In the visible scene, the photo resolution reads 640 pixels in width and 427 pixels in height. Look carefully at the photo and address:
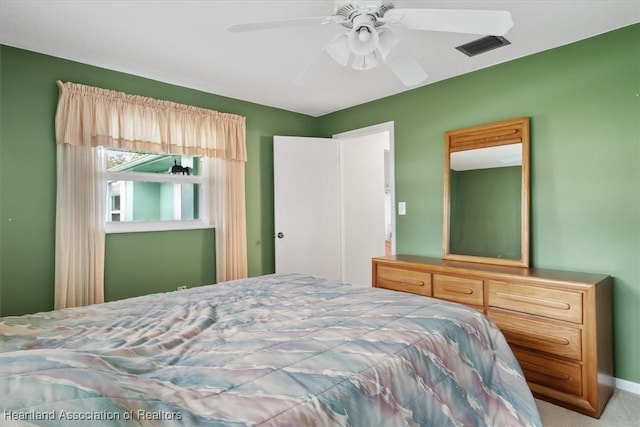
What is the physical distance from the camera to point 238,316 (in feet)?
5.39

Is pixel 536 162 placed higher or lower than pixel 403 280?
higher

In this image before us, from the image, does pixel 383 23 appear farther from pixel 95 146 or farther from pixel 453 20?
pixel 95 146

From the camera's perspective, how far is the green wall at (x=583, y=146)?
7.42ft

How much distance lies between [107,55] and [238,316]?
2354 millimetres

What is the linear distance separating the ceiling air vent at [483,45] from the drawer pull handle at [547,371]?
227 cm

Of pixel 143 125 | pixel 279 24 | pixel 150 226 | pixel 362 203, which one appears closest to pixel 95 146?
pixel 143 125

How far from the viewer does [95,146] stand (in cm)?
276

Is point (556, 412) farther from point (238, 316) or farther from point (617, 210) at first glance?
point (238, 316)

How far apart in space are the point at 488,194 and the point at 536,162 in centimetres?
43

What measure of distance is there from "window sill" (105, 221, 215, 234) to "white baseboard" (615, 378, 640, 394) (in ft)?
11.6

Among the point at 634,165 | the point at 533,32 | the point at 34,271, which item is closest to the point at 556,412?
the point at 634,165

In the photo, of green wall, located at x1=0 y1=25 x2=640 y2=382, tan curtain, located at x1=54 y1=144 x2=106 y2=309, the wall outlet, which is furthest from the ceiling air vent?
tan curtain, located at x1=54 y1=144 x2=106 y2=309

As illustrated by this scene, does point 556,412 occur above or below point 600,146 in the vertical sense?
below

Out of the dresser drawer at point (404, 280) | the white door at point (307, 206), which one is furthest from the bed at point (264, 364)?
the white door at point (307, 206)
